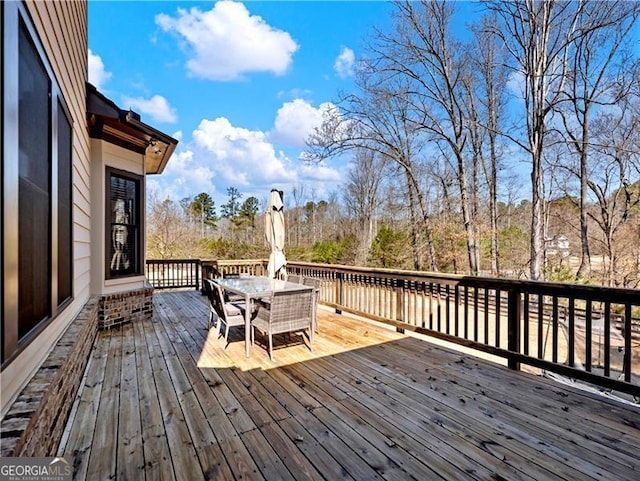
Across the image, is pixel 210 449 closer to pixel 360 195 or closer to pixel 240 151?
pixel 360 195

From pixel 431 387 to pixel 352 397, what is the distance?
31.5 inches

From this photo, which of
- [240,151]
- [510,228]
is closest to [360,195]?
[510,228]

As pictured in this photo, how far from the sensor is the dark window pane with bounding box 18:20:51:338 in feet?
5.61

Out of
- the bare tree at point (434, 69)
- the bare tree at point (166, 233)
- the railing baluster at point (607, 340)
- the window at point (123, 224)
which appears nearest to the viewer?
the railing baluster at point (607, 340)

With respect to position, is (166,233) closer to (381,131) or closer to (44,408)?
(381,131)

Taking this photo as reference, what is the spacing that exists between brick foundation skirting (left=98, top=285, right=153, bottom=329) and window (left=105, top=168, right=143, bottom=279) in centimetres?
34

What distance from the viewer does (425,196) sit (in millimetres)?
13266

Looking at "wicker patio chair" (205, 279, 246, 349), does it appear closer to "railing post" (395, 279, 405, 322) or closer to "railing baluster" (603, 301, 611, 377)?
"railing post" (395, 279, 405, 322)

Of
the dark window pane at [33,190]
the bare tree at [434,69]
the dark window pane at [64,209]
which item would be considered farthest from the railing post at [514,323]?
the bare tree at [434,69]

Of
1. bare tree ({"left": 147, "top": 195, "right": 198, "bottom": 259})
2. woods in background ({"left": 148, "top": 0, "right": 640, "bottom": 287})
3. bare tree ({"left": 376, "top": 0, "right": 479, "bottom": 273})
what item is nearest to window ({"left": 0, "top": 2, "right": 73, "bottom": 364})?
woods in background ({"left": 148, "top": 0, "right": 640, "bottom": 287})

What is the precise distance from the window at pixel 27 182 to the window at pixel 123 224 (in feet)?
8.24

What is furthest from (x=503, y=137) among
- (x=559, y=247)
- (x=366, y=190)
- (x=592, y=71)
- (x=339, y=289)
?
(x=339, y=289)

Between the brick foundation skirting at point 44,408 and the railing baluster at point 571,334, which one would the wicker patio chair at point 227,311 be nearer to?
the brick foundation skirting at point 44,408

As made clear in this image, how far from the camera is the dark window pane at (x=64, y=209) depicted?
9.19 ft
